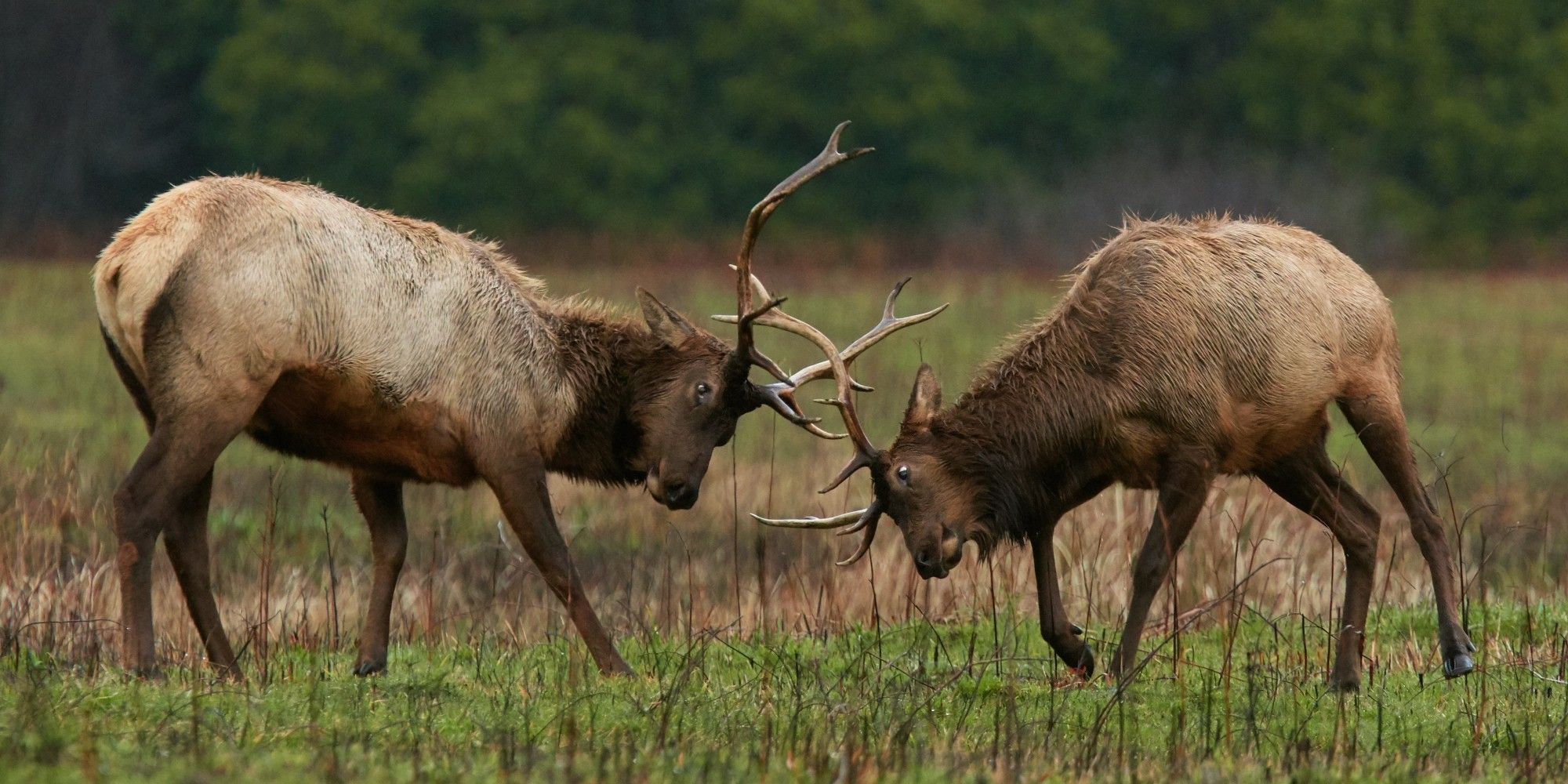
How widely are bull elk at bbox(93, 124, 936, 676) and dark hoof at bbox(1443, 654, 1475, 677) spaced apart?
8.78ft

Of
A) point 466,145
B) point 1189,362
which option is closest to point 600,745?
point 1189,362

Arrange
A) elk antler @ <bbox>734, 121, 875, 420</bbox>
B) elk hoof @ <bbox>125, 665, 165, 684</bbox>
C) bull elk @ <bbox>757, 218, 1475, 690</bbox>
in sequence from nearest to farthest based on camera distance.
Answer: elk hoof @ <bbox>125, 665, 165, 684</bbox>, bull elk @ <bbox>757, 218, 1475, 690</bbox>, elk antler @ <bbox>734, 121, 875, 420</bbox>

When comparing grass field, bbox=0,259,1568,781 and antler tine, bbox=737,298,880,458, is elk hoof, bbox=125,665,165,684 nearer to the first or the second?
grass field, bbox=0,259,1568,781

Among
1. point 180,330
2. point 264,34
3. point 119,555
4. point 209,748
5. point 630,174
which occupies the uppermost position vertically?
point 264,34

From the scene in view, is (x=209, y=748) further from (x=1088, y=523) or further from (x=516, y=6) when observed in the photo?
(x=516, y=6)

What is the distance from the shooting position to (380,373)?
8062 millimetres

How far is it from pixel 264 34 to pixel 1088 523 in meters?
31.0

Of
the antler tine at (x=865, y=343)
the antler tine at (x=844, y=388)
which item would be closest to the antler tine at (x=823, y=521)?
the antler tine at (x=844, y=388)

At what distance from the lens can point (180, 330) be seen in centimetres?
752

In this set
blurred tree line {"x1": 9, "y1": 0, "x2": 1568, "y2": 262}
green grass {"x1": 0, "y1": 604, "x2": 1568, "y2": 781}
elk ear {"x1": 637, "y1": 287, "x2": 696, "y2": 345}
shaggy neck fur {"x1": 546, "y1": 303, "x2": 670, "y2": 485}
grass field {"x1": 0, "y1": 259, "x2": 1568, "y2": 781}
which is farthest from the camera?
blurred tree line {"x1": 9, "y1": 0, "x2": 1568, "y2": 262}

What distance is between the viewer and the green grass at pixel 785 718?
5992 mm

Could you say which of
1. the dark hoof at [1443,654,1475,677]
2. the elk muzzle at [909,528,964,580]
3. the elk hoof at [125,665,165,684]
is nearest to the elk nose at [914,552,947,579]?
the elk muzzle at [909,528,964,580]

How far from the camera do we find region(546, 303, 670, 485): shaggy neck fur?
29.1ft

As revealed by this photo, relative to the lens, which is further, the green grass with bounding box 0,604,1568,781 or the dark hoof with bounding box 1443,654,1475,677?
the dark hoof with bounding box 1443,654,1475,677
